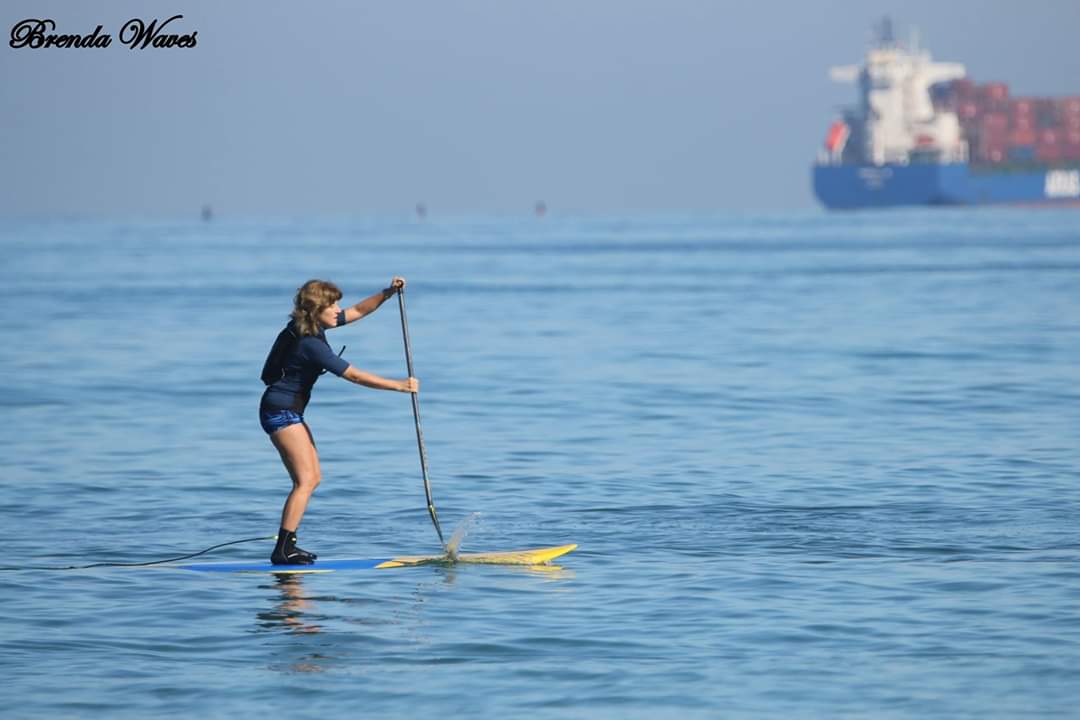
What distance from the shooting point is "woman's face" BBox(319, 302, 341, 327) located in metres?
11.0

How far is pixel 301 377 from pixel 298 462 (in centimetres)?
57

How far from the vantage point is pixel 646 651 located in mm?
9289

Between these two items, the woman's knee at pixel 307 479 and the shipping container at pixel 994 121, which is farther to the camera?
the shipping container at pixel 994 121

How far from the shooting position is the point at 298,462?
11.3 metres

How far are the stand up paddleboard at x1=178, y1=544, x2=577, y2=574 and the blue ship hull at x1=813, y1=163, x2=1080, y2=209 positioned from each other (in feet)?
479

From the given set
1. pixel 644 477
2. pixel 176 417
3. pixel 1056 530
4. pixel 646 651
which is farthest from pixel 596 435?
pixel 646 651

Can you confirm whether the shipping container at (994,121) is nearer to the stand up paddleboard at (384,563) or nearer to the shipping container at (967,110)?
the shipping container at (967,110)

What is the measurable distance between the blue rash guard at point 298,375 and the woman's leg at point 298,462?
0.17 metres

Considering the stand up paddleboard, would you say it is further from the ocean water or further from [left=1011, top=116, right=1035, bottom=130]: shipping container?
[left=1011, top=116, right=1035, bottom=130]: shipping container

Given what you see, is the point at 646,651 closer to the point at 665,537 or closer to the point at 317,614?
the point at 317,614

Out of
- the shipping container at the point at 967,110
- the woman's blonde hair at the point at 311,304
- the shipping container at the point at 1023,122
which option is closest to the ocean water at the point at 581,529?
the woman's blonde hair at the point at 311,304

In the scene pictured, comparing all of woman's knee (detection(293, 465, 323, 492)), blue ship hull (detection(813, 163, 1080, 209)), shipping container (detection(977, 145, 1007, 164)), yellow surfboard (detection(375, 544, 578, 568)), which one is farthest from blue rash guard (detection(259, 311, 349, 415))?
shipping container (detection(977, 145, 1007, 164))

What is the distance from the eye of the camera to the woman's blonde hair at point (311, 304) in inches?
428

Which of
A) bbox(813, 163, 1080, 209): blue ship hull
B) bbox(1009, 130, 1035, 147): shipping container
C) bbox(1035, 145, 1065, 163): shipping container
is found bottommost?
bbox(813, 163, 1080, 209): blue ship hull
